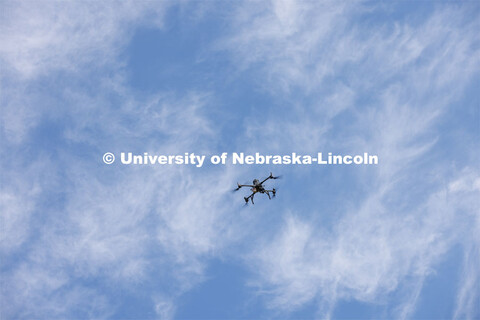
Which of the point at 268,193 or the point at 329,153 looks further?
Result: the point at 329,153

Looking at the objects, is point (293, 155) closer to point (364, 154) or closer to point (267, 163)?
point (267, 163)

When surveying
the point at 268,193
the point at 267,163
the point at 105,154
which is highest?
the point at 105,154

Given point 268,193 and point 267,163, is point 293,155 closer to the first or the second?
point 267,163

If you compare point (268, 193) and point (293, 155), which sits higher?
point (293, 155)

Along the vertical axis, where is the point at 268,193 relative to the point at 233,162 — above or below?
below

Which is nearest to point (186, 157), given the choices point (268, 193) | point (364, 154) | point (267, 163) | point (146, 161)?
point (146, 161)

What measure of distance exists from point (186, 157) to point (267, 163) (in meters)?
16.1

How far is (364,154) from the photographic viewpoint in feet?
293

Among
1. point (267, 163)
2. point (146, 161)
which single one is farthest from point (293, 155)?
point (146, 161)

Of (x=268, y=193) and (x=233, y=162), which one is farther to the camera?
(x=233, y=162)

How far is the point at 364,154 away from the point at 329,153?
7323 mm

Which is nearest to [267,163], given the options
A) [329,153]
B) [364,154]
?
[329,153]

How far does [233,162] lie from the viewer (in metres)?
86.5

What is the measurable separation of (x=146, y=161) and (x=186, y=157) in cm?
811
